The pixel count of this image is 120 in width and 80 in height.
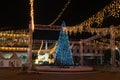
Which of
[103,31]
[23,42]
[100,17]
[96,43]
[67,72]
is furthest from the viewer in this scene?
[23,42]

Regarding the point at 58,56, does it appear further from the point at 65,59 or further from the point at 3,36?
the point at 3,36

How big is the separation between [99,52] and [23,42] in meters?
24.8

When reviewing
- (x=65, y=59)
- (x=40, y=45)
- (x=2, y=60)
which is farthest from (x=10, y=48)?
(x=65, y=59)

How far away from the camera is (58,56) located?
32.9 meters

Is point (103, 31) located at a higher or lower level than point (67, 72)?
higher

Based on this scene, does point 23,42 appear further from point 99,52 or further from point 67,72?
point 67,72

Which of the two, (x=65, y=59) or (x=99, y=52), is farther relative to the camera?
(x=99, y=52)

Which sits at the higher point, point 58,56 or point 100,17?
point 100,17

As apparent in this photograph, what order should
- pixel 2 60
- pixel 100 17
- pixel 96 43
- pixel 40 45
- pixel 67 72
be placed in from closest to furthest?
pixel 100 17
pixel 67 72
pixel 2 60
pixel 96 43
pixel 40 45

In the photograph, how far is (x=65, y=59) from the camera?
108 feet

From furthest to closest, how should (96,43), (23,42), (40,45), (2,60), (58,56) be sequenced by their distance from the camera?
(40,45) < (23,42) < (96,43) < (2,60) < (58,56)

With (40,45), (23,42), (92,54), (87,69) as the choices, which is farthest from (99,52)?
(87,69)

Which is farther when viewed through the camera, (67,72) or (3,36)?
(3,36)

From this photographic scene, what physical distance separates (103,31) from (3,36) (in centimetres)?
3930
